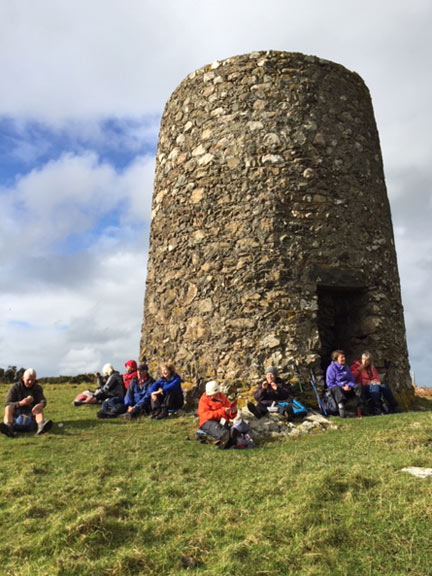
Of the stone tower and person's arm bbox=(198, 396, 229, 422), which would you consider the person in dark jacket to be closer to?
the stone tower

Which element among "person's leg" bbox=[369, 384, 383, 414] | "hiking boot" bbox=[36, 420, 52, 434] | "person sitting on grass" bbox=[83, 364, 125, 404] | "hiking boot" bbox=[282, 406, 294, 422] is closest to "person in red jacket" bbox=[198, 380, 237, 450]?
"hiking boot" bbox=[282, 406, 294, 422]

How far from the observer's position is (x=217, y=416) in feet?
24.3

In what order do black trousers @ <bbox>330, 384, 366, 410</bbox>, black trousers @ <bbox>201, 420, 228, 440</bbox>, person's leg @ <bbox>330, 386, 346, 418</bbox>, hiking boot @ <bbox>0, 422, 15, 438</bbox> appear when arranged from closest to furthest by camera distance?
black trousers @ <bbox>201, 420, 228, 440</bbox> < hiking boot @ <bbox>0, 422, 15, 438</bbox> < person's leg @ <bbox>330, 386, 346, 418</bbox> < black trousers @ <bbox>330, 384, 366, 410</bbox>

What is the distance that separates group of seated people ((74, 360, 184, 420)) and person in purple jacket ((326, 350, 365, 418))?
289cm

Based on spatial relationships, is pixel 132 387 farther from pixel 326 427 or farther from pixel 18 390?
pixel 326 427

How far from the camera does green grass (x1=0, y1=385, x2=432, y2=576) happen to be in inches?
139

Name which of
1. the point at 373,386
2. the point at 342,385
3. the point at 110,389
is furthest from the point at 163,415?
the point at 373,386

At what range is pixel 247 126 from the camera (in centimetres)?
1038

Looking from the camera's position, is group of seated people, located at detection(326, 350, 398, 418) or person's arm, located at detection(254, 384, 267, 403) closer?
person's arm, located at detection(254, 384, 267, 403)

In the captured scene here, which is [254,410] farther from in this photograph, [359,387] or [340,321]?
[340,321]

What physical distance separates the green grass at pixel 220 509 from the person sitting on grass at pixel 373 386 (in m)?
2.37

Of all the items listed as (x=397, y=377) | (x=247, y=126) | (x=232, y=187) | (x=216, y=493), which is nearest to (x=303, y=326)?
(x=397, y=377)

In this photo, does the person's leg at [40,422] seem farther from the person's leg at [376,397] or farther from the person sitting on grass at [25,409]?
the person's leg at [376,397]

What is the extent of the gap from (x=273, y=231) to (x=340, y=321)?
2.79 metres
